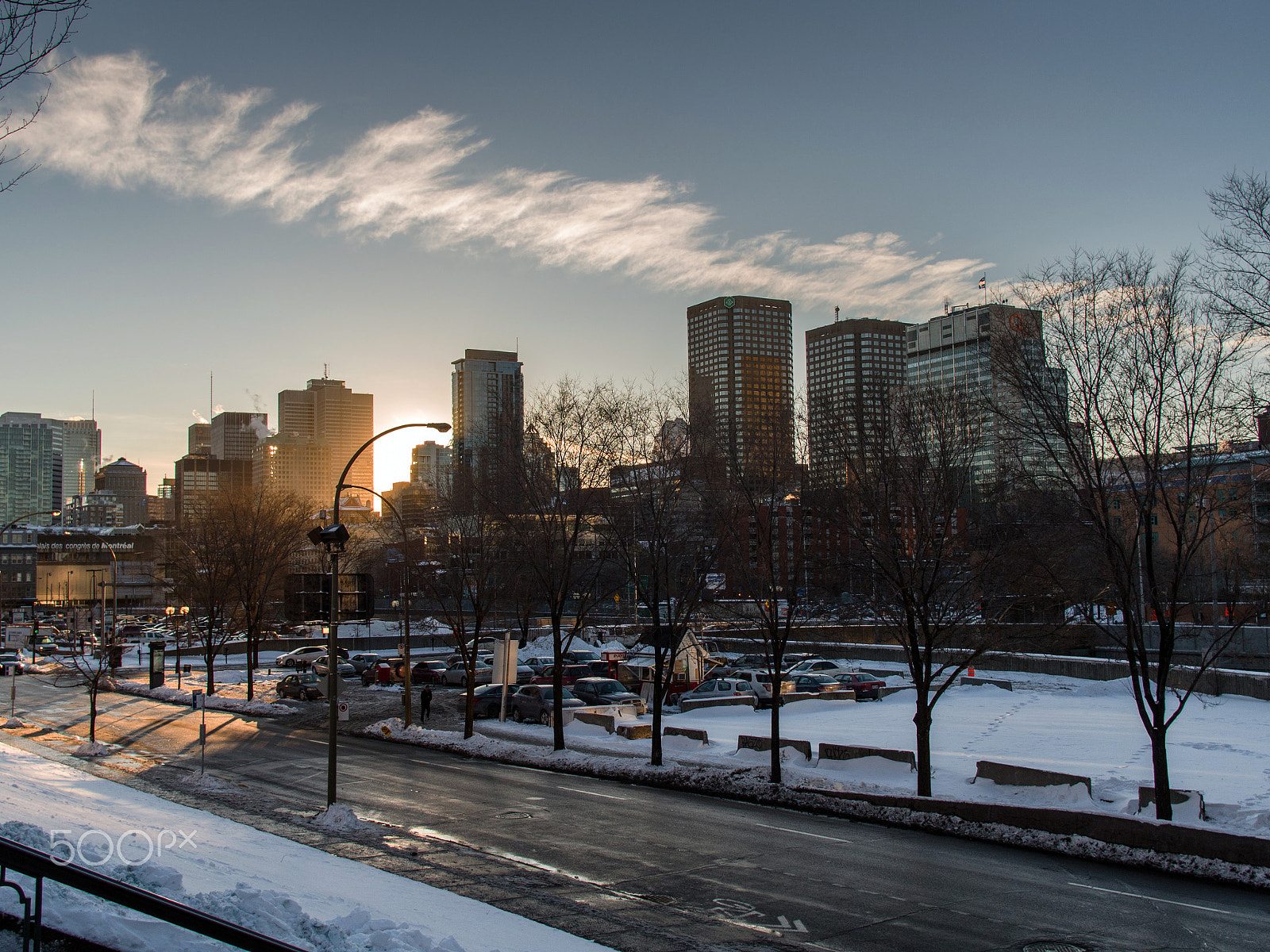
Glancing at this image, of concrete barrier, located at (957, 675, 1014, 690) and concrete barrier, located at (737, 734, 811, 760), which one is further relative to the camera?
concrete barrier, located at (957, 675, 1014, 690)

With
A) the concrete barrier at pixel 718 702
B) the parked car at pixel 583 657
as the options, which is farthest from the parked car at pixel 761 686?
the parked car at pixel 583 657

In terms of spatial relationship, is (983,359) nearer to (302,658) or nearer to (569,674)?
(569,674)

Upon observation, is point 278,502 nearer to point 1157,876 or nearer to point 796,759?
point 796,759

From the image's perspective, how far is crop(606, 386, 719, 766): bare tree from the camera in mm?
22938

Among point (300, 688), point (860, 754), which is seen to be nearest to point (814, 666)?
point (860, 754)

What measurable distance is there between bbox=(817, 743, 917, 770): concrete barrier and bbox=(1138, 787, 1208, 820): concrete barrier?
5.49m

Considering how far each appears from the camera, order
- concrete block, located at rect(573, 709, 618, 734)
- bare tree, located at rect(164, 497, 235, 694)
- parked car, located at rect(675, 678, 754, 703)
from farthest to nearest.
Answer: bare tree, located at rect(164, 497, 235, 694) < parked car, located at rect(675, 678, 754, 703) < concrete block, located at rect(573, 709, 618, 734)

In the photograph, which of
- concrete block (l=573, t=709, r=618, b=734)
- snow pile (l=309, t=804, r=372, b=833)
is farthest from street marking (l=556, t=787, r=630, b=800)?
concrete block (l=573, t=709, r=618, b=734)

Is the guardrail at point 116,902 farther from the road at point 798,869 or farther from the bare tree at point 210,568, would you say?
the bare tree at point 210,568

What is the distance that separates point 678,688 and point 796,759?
17437 millimetres

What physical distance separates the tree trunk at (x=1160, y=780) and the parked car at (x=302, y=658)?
1775 inches

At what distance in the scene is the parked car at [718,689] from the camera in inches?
1475

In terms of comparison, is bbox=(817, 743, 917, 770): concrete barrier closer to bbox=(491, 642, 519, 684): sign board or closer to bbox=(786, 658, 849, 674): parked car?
bbox=(491, 642, 519, 684): sign board

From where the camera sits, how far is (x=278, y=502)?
52188 millimetres
